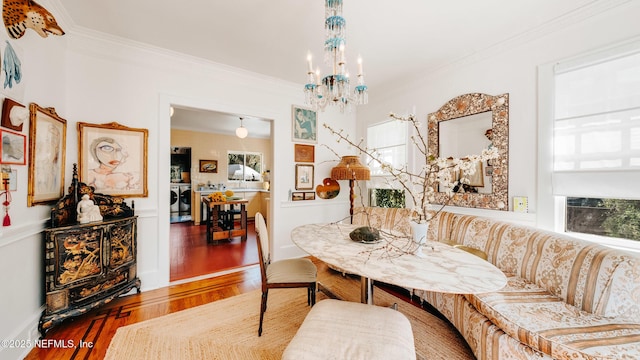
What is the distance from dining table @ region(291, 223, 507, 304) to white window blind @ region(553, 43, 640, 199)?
1284mm

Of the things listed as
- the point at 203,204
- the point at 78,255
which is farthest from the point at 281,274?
the point at 203,204

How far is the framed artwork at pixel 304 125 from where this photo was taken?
3.54m

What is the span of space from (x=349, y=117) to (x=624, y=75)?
2.99 meters

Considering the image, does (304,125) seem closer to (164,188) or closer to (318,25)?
(318,25)

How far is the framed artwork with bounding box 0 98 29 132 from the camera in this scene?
1413 mm

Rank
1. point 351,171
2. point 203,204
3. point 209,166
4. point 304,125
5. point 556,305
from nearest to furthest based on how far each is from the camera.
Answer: point 556,305
point 351,171
point 304,125
point 203,204
point 209,166

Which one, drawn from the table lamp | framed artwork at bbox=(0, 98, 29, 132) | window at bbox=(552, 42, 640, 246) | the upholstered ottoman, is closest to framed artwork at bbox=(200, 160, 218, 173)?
the table lamp

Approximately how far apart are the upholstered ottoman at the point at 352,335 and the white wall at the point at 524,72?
6.34 ft

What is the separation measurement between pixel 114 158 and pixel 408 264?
2.91m

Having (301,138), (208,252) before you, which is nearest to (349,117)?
(301,138)

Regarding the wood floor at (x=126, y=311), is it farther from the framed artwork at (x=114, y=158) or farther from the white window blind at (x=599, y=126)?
the white window blind at (x=599, y=126)

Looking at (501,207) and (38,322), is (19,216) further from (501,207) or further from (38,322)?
(501,207)

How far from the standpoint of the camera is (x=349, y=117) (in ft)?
13.6

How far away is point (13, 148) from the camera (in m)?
1.49
